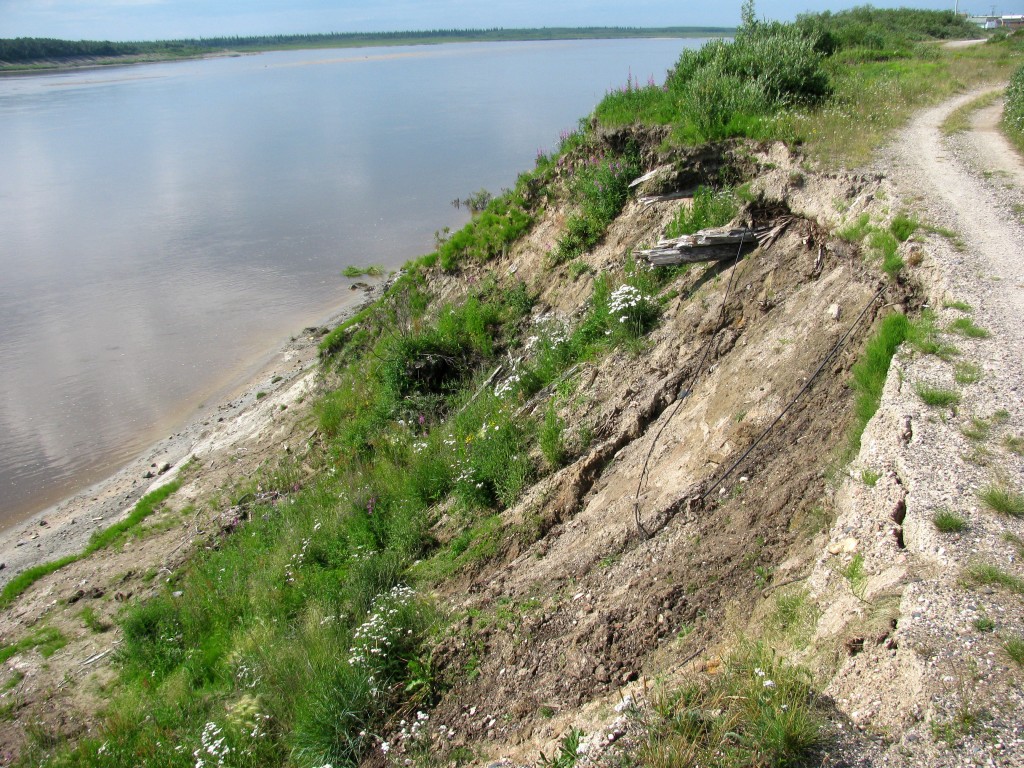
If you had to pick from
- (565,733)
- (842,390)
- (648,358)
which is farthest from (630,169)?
(565,733)

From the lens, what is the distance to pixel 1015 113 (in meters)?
13.9

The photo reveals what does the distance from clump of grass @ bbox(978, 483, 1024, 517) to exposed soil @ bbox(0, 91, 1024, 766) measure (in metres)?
0.09

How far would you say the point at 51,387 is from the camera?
19047mm

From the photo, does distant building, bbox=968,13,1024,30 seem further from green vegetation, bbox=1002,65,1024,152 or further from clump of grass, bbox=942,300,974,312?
clump of grass, bbox=942,300,974,312

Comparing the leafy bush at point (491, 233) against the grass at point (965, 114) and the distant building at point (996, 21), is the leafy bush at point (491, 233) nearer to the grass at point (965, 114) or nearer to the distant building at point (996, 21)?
the grass at point (965, 114)

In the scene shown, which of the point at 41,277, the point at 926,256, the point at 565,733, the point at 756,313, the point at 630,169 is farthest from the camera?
the point at 41,277

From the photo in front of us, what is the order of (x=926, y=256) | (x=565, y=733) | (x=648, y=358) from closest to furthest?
(x=565, y=733) < (x=926, y=256) < (x=648, y=358)

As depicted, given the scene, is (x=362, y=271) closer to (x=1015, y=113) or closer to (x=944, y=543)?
(x=1015, y=113)

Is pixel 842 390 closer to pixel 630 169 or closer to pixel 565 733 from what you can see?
pixel 565 733

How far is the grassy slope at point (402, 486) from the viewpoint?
6637 mm

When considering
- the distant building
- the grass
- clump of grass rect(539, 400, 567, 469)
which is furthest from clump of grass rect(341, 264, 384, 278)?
the distant building

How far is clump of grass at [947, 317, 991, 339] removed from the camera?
22.6ft

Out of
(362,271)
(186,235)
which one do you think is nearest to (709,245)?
(362,271)

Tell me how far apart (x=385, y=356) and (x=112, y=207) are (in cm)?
2890
